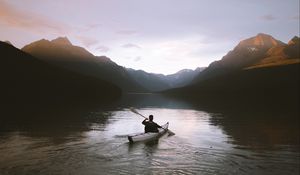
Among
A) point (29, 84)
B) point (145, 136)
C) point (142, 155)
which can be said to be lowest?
point (142, 155)

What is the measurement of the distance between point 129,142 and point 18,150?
11052 millimetres

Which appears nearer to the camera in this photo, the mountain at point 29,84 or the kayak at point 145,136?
the kayak at point 145,136

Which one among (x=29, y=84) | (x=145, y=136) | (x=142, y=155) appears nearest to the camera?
(x=142, y=155)

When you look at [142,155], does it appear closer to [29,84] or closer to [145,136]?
[145,136]

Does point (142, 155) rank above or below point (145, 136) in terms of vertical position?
below

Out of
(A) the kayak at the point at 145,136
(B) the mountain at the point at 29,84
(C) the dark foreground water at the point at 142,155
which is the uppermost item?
(B) the mountain at the point at 29,84

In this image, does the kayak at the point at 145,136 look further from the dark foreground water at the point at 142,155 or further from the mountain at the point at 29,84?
the mountain at the point at 29,84

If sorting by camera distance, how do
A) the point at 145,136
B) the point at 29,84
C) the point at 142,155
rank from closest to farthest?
the point at 142,155 < the point at 145,136 < the point at 29,84

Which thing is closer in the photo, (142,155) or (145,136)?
(142,155)

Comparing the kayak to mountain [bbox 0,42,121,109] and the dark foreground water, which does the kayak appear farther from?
mountain [bbox 0,42,121,109]

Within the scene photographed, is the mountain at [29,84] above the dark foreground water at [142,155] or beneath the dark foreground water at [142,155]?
above

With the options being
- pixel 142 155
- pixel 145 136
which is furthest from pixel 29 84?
pixel 142 155

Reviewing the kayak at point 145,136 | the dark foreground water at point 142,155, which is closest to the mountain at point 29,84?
the kayak at point 145,136

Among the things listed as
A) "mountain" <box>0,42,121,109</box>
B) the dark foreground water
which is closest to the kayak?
the dark foreground water
